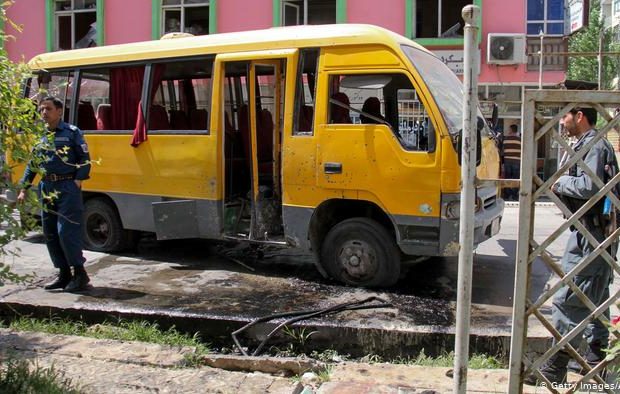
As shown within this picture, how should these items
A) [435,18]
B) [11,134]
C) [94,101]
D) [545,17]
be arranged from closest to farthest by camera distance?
[11,134], [94,101], [545,17], [435,18]

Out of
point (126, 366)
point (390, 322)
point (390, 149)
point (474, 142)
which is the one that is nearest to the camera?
point (474, 142)

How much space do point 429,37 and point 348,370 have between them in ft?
43.3

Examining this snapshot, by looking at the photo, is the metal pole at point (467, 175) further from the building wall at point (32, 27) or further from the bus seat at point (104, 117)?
the building wall at point (32, 27)

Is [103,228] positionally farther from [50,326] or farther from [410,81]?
[410,81]

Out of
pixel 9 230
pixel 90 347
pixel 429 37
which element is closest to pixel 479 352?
pixel 90 347

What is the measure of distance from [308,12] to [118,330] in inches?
518

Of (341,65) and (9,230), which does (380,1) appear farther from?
(9,230)

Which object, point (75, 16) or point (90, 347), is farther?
point (75, 16)

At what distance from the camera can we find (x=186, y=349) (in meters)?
4.42

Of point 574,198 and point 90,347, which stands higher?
point 574,198

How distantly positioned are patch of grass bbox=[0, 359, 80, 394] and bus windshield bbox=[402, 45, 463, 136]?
373cm

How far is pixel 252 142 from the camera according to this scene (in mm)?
6395

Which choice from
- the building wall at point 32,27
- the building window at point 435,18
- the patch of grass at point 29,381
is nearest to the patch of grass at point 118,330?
the patch of grass at point 29,381

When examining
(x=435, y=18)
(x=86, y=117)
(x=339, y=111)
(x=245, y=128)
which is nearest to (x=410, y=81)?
(x=339, y=111)
